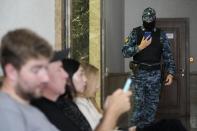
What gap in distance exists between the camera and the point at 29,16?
15.3 ft

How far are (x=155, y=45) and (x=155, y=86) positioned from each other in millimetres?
521

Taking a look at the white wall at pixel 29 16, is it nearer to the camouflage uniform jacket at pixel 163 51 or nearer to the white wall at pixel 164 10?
the camouflage uniform jacket at pixel 163 51

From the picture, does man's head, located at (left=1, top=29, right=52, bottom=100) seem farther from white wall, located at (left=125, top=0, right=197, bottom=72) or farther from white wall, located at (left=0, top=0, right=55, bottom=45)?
white wall, located at (left=125, top=0, right=197, bottom=72)

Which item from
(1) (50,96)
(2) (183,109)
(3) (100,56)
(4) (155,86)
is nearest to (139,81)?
(4) (155,86)

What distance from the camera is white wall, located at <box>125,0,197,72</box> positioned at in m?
10.5

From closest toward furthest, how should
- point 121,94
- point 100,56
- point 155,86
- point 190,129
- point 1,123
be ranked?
point 1,123 < point 121,94 < point 155,86 < point 100,56 < point 190,129

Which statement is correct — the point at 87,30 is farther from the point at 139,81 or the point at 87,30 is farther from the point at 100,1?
the point at 139,81

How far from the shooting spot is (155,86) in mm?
5684

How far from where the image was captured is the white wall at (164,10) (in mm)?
10453

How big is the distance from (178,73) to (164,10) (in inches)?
53.9

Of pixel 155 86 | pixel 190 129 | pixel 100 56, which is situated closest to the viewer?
pixel 155 86

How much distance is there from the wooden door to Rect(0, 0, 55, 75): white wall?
19.0ft

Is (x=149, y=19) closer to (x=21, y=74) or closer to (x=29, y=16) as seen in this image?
(x=29, y=16)

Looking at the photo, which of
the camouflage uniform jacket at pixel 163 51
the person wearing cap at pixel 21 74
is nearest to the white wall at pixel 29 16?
the camouflage uniform jacket at pixel 163 51
